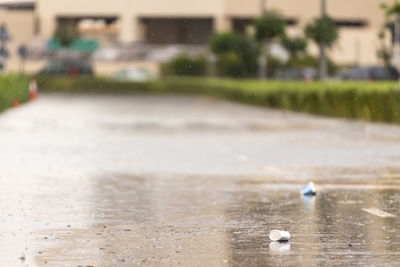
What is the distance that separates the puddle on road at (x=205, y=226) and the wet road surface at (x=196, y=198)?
16 mm

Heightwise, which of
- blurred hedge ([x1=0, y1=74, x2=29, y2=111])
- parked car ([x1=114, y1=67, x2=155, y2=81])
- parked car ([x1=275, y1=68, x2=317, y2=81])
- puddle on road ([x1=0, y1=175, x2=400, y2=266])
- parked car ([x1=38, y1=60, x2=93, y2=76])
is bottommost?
puddle on road ([x1=0, y1=175, x2=400, y2=266])

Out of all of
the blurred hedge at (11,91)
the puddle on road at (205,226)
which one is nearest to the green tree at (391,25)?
the blurred hedge at (11,91)

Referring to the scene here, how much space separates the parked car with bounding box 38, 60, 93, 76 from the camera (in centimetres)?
10631

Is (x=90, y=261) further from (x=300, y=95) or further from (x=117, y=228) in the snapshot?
(x=300, y=95)

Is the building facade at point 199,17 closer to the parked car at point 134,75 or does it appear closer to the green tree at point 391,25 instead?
the parked car at point 134,75

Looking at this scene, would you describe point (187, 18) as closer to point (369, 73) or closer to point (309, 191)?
point (369, 73)

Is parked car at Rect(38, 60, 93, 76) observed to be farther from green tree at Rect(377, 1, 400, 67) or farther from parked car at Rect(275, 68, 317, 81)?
green tree at Rect(377, 1, 400, 67)

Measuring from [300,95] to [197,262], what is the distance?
4101 centimetres

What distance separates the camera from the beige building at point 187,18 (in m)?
117

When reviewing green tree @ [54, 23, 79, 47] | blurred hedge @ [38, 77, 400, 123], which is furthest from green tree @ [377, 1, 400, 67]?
green tree @ [54, 23, 79, 47]

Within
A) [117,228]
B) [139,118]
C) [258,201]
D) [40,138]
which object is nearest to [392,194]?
[258,201]

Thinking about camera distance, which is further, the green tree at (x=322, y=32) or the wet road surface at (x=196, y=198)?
the green tree at (x=322, y=32)

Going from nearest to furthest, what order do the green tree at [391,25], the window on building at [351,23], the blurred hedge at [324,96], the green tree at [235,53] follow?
the blurred hedge at [324,96] → the green tree at [391,25] → the green tree at [235,53] → the window on building at [351,23]

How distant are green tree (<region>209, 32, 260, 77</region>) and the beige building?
17.7m
